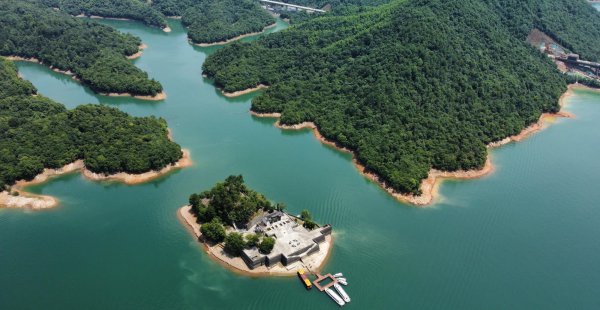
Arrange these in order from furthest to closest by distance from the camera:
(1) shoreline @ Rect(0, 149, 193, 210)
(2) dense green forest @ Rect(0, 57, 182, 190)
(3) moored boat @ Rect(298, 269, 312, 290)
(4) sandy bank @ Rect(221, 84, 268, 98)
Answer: (4) sandy bank @ Rect(221, 84, 268, 98) < (2) dense green forest @ Rect(0, 57, 182, 190) < (1) shoreline @ Rect(0, 149, 193, 210) < (3) moored boat @ Rect(298, 269, 312, 290)

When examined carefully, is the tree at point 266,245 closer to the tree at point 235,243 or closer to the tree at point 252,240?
the tree at point 252,240

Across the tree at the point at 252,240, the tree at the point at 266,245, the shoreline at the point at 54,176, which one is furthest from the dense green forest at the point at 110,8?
the tree at the point at 266,245

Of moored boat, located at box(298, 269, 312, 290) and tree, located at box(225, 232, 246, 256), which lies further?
tree, located at box(225, 232, 246, 256)

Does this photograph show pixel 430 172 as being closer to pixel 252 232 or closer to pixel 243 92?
pixel 252 232

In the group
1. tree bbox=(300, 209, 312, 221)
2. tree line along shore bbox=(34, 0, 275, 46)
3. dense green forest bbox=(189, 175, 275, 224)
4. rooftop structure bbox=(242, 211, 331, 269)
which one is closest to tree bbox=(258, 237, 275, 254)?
rooftop structure bbox=(242, 211, 331, 269)

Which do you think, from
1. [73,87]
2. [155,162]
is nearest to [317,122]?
[155,162]

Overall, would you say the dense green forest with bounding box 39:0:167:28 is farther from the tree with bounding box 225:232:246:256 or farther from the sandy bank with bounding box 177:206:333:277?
the tree with bounding box 225:232:246:256
